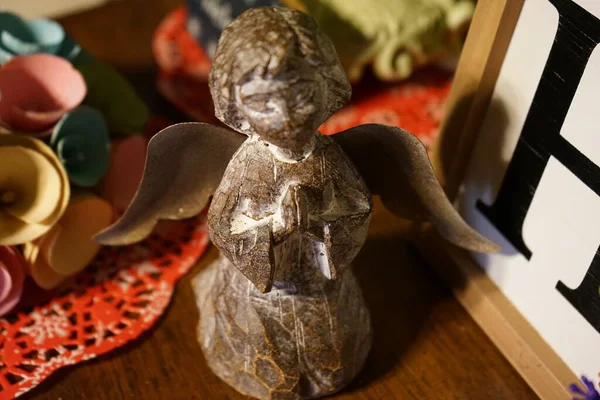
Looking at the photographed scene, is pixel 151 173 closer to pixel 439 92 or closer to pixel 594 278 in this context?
pixel 594 278

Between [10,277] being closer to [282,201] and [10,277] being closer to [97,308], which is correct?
[97,308]

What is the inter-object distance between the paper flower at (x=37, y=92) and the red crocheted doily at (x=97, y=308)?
0.54 feet

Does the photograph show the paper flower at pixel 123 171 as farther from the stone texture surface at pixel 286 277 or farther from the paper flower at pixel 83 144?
the stone texture surface at pixel 286 277

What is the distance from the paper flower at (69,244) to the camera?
2.10 ft

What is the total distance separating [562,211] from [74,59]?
52 cm

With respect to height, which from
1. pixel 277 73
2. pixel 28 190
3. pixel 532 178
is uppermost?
pixel 277 73

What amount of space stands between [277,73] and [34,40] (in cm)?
43

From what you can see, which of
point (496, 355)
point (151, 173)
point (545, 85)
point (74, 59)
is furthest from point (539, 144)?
point (74, 59)

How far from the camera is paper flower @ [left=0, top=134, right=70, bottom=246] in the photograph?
62 cm

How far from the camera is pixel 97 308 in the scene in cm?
67

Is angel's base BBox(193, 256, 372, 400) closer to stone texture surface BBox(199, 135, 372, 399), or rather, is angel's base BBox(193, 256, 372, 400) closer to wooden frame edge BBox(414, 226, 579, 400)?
stone texture surface BBox(199, 135, 372, 399)

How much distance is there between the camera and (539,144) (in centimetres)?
57

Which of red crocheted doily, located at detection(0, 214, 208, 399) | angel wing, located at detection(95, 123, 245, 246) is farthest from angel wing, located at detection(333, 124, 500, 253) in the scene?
red crocheted doily, located at detection(0, 214, 208, 399)

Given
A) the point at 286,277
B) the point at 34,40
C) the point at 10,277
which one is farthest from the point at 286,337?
the point at 34,40
